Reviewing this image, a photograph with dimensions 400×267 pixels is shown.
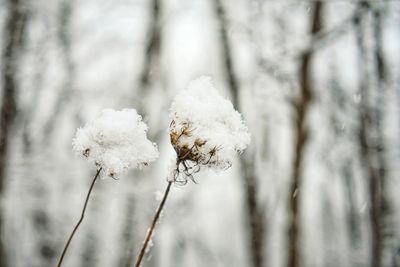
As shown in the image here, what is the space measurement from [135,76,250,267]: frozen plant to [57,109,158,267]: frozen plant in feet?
0.23

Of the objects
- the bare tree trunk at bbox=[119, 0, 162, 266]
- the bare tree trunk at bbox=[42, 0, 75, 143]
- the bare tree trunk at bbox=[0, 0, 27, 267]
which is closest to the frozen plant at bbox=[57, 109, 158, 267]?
the bare tree trunk at bbox=[0, 0, 27, 267]

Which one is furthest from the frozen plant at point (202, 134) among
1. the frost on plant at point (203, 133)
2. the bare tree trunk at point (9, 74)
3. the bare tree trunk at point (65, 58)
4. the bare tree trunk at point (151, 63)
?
the bare tree trunk at point (65, 58)

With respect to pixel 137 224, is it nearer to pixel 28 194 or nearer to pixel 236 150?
pixel 28 194

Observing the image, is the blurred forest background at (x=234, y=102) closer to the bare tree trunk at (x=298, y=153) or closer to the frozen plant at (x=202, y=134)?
the bare tree trunk at (x=298, y=153)

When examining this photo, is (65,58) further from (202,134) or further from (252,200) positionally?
(202,134)

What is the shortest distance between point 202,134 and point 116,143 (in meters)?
0.20

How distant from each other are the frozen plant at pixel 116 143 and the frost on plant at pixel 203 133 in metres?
0.07

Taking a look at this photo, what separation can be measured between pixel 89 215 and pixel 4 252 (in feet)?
13.6

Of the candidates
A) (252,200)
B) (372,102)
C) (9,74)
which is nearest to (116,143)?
(252,200)

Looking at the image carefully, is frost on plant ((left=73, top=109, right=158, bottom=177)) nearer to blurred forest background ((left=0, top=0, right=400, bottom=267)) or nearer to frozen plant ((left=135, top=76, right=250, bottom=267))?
frozen plant ((left=135, top=76, right=250, bottom=267))

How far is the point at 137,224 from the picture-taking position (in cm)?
751

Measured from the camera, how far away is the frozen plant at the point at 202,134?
882 millimetres

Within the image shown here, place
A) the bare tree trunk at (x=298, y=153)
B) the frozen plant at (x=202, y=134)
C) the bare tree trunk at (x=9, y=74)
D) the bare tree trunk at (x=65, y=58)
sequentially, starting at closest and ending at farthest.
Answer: the frozen plant at (x=202, y=134)
the bare tree trunk at (x=298, y=153)
the bare tree trunk at (x=9, y=74)
the bare tree trunk at (x=65, y=58)

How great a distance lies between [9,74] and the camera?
20.6 ft
